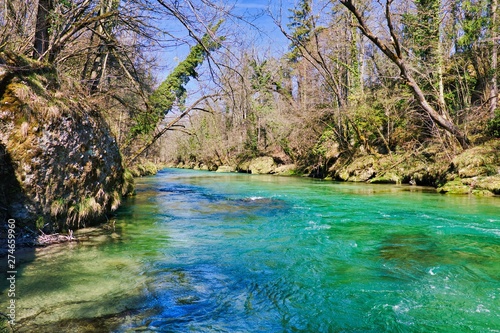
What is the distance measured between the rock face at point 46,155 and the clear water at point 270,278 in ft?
2.25

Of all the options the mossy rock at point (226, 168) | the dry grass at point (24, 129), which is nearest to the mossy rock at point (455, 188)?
the dry grass at point (24, 129)

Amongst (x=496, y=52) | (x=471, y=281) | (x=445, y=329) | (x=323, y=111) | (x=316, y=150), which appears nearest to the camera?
(x=445, y=329)

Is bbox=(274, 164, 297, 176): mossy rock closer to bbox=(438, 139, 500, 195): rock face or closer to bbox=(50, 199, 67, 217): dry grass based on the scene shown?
bbox=(438, 139, 500, 195): rock face

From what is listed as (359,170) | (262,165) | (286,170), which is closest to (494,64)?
(359,170)

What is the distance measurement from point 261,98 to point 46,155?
122 ft

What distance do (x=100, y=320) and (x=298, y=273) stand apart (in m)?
2.42

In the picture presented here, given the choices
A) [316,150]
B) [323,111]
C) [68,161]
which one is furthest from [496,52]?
[68,161]

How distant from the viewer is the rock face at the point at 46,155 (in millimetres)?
5117

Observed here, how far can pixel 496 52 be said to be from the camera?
17.2 meters

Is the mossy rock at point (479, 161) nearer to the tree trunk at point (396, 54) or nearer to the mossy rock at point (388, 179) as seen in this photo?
the tree trunk at point (396, 54)

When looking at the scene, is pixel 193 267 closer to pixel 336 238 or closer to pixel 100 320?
pixel 100 320

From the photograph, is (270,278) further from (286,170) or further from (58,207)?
(286,170)

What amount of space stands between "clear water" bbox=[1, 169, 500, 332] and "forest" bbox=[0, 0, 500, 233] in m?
1.86

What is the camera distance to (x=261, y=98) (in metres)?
41.4
